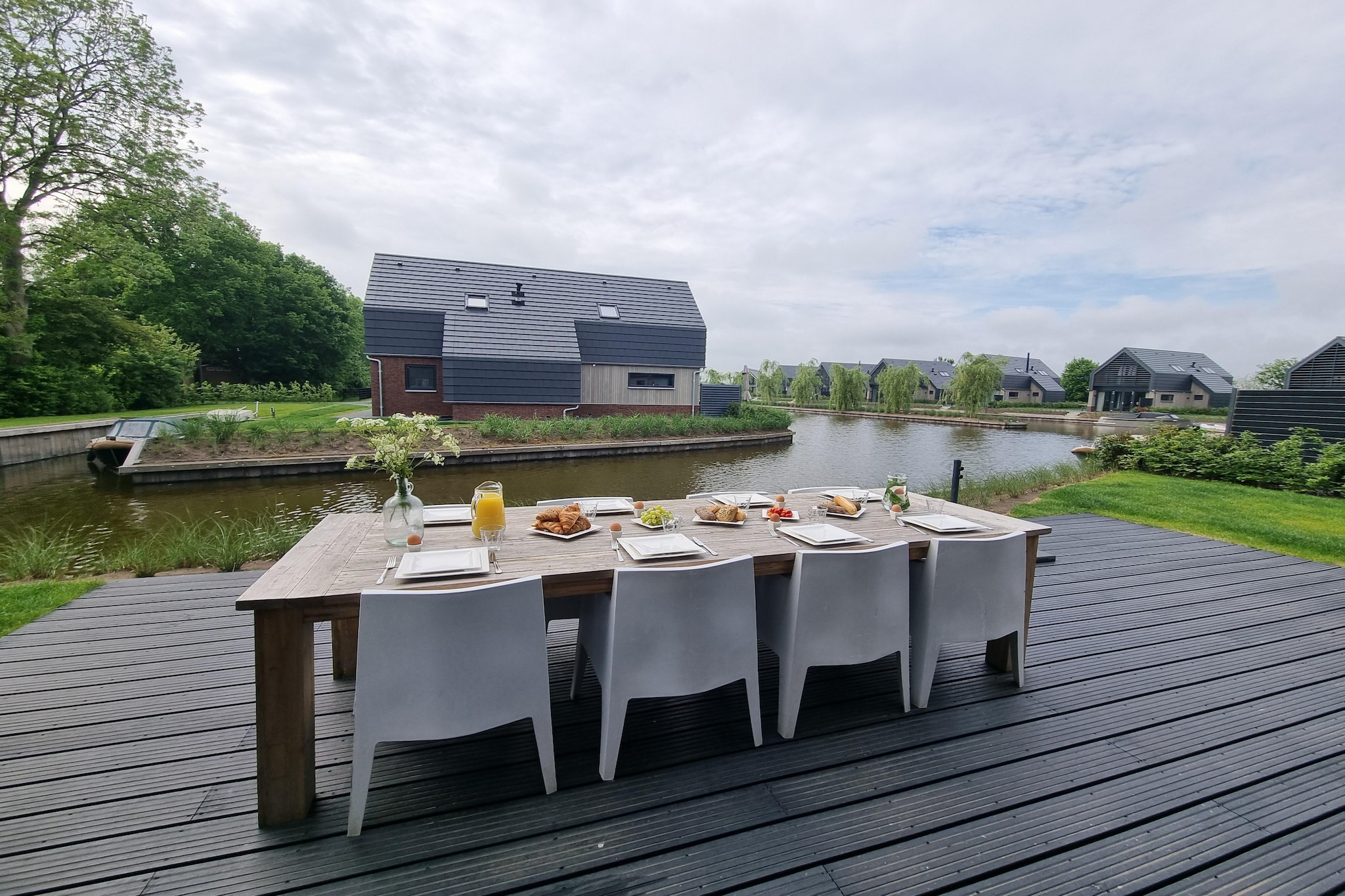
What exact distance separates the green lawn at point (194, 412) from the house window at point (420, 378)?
1.96m

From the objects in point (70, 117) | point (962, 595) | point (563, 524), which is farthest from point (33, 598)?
point (70, 117)

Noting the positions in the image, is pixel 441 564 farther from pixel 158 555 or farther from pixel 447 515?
pixel 158 555

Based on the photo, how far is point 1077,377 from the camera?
44.2 m

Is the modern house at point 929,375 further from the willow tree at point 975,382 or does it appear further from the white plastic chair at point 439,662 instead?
the white plastic chair at point 439,662

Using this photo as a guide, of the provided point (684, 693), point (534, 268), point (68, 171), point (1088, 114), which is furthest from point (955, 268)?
point (68, 171)

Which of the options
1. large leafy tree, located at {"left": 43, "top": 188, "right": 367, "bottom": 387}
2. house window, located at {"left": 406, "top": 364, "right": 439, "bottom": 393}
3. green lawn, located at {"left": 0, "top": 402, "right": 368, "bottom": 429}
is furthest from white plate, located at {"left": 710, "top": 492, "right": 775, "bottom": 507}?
large leafy tree, located at {"left": 43, "top": 188, "right": 367, "bottom": 387}

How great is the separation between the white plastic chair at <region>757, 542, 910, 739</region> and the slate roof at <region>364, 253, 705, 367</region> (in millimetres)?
12784

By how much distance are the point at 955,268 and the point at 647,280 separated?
12.6 meters

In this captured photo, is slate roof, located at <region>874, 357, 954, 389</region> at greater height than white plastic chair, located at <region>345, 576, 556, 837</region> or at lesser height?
greater

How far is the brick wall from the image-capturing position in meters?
13.5

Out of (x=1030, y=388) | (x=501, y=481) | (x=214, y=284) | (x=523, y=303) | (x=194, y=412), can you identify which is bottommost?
(x=501, y=481)

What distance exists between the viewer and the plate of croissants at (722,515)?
224 centimetres

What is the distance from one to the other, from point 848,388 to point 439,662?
29.2 m

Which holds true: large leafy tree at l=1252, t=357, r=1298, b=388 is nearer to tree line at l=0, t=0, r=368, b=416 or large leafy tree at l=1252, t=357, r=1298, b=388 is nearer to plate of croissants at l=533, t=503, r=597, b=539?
plate of croissants at l=533, t=503, r=597, b=539
